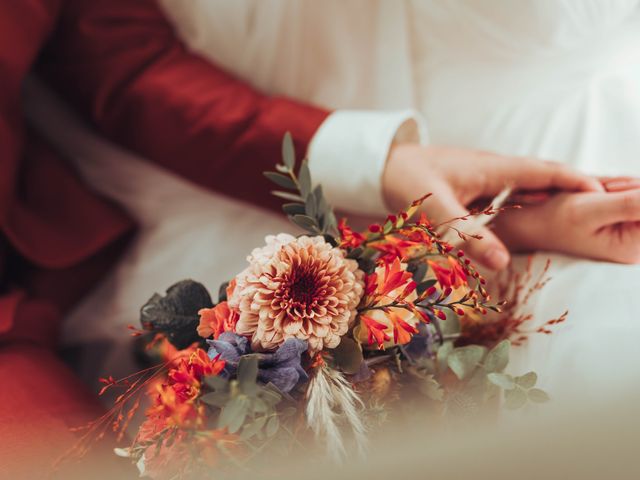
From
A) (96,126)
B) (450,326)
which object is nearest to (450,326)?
(450,326)

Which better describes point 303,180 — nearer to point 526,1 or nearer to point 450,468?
point 450,468

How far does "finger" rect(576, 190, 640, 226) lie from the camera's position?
1.76 feet

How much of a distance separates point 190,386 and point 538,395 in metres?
0.23

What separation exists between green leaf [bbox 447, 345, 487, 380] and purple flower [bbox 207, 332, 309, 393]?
13cm

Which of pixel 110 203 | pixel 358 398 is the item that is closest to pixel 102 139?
pixel 110 203

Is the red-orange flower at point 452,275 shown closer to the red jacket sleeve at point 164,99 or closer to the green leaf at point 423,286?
the green leaf at point 423,286

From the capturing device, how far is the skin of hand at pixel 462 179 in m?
0.58

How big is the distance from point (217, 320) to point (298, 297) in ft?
0.24

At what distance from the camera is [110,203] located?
2.83ft

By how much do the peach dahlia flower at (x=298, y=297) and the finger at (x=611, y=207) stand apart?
283 millimetres

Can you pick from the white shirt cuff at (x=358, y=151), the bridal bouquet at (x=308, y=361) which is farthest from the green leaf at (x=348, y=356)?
the white shirt cuff at (x=358, y=151)

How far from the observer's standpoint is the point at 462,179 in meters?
0.61

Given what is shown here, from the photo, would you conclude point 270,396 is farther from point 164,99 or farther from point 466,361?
point 164,99

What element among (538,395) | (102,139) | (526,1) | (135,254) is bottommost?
(135,254)
